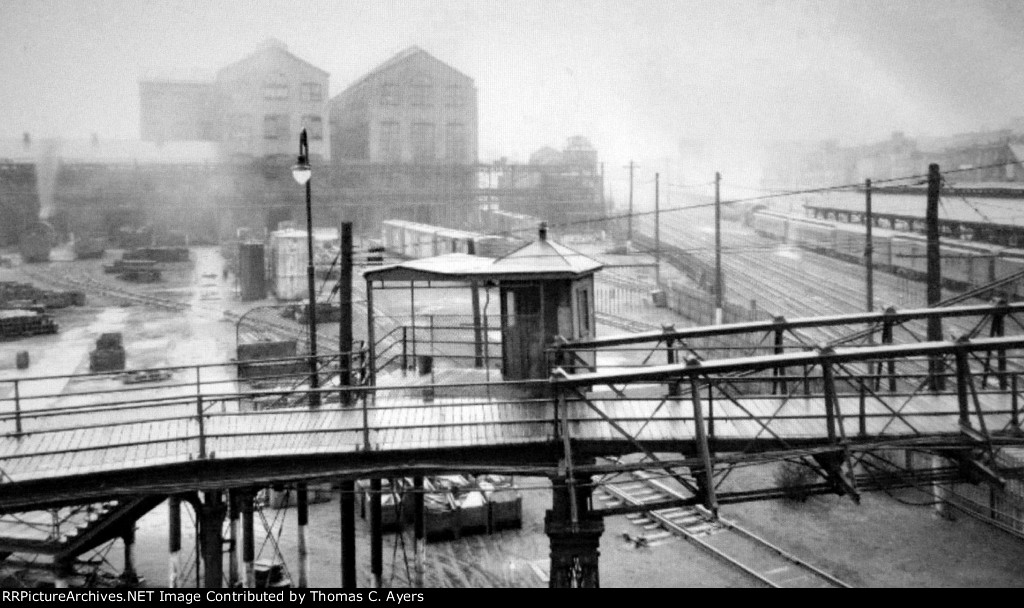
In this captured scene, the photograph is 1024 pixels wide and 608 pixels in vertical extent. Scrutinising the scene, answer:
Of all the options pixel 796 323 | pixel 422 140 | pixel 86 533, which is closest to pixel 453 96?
pixel 422 140

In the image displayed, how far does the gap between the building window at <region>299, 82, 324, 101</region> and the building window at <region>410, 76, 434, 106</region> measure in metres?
6.81

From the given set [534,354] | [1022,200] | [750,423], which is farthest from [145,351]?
[1022,200]

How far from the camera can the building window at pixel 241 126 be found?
202 ft

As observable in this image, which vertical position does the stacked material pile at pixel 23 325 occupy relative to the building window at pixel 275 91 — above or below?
below

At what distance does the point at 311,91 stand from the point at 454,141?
443 inches

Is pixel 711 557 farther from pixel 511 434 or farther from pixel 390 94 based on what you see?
pixel 390 94

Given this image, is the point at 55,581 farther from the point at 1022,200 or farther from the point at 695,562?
the point at 1022,200

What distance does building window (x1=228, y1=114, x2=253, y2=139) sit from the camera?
202 feet

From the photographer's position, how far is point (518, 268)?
14.1 metres

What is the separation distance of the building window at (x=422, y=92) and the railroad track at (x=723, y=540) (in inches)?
1863

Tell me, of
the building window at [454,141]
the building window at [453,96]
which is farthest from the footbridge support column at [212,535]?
the building window at [453,96]

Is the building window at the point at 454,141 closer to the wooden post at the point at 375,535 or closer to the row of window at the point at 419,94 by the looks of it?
the row of window at the point at 419,94

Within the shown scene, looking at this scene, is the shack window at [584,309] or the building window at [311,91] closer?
the shack window at [584,309]

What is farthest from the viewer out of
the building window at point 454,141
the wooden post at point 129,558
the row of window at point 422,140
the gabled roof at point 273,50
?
the building window at point 454,141
